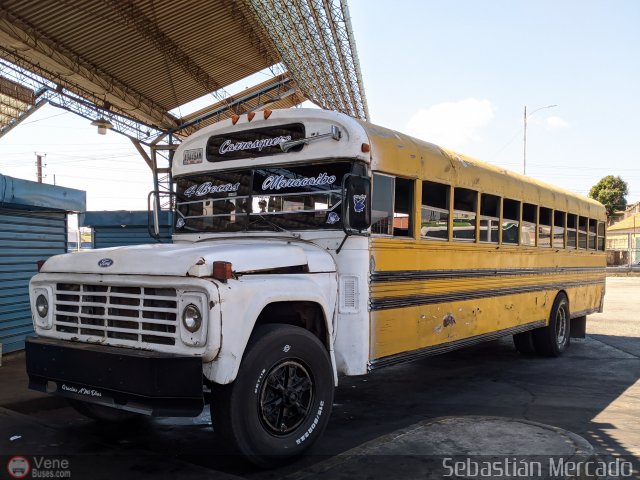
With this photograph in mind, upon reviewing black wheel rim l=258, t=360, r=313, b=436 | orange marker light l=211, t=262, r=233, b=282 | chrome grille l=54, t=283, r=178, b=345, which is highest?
orange marker light l=211, t=262, r=233, b=282

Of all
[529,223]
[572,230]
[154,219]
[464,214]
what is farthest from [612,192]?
[154,219]

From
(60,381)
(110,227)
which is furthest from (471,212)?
(110,227)

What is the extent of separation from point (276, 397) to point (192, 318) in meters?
0.89

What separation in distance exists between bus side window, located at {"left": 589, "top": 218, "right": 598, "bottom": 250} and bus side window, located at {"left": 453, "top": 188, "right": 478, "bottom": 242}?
5.05 meters

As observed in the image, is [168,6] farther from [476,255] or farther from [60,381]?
[60,381]

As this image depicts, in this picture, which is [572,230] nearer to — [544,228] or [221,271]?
[544,228]

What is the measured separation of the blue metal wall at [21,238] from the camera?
743 cm

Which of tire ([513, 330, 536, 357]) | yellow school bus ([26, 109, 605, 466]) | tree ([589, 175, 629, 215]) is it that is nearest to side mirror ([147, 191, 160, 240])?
yellow school bus ([26, 109, 605, 466])

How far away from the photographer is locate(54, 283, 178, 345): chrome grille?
3680 millimetres

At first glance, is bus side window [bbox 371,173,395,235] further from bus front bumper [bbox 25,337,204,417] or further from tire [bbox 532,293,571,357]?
tire [bbox 532,293,571,357]

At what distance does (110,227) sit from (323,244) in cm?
716

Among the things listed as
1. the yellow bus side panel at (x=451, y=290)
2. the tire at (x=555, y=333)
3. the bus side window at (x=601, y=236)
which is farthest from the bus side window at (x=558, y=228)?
the bus side window at (x=601, y=236)

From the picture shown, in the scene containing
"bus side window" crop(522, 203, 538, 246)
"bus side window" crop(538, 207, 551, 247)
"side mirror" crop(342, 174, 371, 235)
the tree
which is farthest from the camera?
the tree

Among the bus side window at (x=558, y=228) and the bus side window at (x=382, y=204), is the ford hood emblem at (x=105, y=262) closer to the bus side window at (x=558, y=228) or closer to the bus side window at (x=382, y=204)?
the bus side window at (x=382, y=204)
